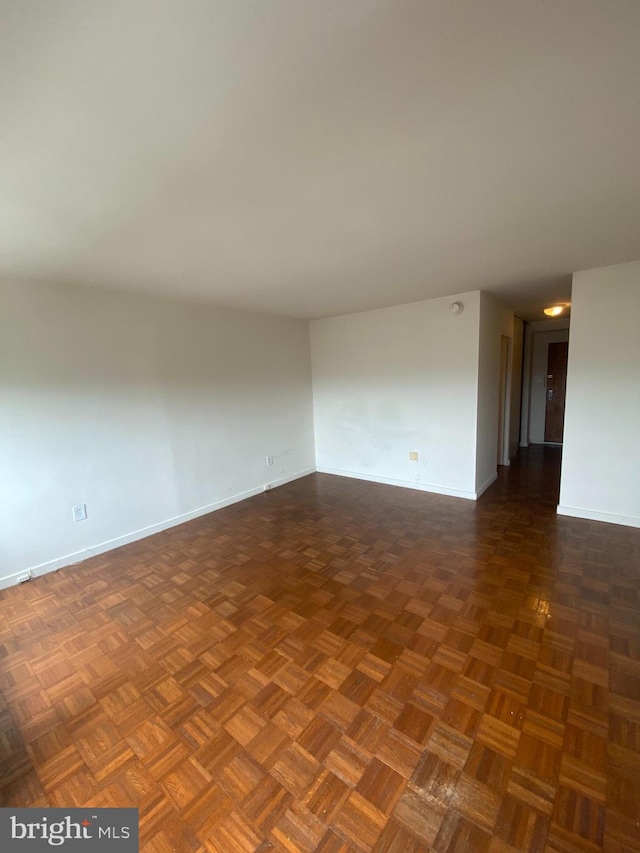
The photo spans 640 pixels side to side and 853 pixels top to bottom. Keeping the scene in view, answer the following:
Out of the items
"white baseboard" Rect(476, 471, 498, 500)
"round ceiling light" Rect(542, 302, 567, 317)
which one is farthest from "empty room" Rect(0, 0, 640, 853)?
"round ceiling light" Rect(542, 302, 567, 317)

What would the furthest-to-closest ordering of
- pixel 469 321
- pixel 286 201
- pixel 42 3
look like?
pixel 469 321 < pixel 286 201 < pixel 42 3

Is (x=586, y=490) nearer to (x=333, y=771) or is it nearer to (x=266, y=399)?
(x=333, y=771)

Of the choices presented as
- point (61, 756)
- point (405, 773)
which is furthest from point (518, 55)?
point (61, 756)

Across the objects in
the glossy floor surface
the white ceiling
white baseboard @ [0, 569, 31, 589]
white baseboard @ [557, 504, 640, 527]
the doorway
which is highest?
the white ceiling

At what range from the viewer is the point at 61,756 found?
51.8 inches

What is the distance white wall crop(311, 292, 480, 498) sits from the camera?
368cm

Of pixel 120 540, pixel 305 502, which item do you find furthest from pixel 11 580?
pixel 305 502

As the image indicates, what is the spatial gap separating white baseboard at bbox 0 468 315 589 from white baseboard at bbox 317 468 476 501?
107 cm

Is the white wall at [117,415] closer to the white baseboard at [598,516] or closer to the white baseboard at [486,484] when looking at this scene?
the white baseboard at [486,484]

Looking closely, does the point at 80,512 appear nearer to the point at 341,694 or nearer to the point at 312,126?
the point at 341,694

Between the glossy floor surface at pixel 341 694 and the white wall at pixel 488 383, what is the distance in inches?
48.8

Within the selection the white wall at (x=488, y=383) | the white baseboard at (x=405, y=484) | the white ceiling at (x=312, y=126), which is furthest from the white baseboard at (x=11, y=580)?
the white wall at (x=488, y=383)

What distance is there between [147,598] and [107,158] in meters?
2.39

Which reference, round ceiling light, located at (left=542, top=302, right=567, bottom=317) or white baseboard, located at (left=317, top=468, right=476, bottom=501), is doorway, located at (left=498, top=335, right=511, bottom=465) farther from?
white baseboard, located at (left=317, top=468, right=476, bottom=501)
